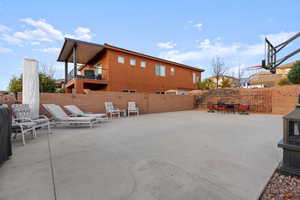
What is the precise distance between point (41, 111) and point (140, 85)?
894cm

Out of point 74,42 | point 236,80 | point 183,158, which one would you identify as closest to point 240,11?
point 183,158

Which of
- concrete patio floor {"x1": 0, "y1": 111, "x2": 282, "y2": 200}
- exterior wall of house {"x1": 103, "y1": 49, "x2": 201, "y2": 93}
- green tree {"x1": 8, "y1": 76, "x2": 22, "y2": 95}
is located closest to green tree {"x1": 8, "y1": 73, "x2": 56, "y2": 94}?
green tree {"x1": 8, "y1": 76, "x2": 22, "y2": 95}

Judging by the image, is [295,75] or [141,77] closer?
[295,75]

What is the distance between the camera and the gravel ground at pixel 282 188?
5.31 ft

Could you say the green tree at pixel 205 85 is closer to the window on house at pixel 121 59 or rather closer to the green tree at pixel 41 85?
the window on house at pixel 121 59

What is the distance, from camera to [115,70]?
12523 mm

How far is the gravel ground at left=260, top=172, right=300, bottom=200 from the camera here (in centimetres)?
162

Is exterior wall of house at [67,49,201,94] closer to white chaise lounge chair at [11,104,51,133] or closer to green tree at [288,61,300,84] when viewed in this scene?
white chaise lounge chair at [11,104,51,133]

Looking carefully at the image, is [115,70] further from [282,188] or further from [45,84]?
[282,188]

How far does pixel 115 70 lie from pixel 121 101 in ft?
12.5

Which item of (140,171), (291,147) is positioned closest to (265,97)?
(291,147)

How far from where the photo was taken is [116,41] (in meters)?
14.9

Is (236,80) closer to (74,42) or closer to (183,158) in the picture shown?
(74,42)

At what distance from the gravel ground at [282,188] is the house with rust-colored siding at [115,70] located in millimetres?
10062
